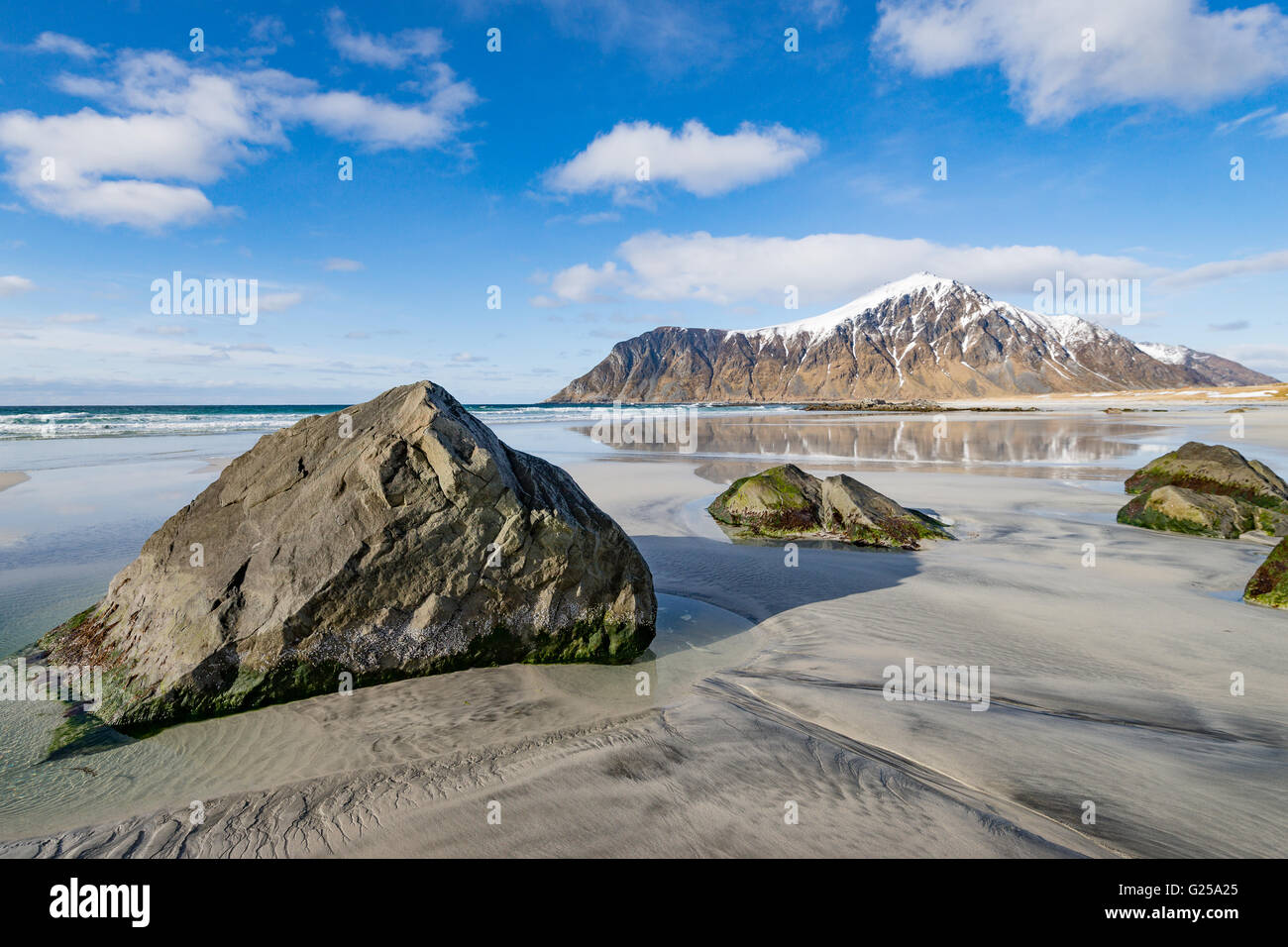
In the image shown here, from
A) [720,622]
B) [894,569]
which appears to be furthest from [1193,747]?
[894,569]

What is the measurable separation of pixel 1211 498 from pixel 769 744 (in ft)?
41.3

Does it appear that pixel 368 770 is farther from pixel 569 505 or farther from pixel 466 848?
pixel 569 505

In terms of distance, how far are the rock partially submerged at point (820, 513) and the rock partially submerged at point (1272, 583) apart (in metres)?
4.18

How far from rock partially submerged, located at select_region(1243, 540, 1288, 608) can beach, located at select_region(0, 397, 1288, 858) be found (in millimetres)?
281

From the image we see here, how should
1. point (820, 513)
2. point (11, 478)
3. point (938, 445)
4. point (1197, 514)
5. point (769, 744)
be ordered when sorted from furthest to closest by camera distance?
point (938, 445) → point (11, 478) → point (820, 513) → point (1197, 514) → point (769, 744)

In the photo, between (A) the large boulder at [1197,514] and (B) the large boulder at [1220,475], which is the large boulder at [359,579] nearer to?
(A) the large boulder at [1197,514]

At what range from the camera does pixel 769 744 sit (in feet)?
14.5

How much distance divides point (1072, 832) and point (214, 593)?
630cm

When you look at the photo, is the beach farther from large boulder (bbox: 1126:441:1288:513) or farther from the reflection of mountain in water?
the reflection of mountain in water

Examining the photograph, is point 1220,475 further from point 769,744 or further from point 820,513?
point 769,744

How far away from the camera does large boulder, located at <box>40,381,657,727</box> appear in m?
4.95

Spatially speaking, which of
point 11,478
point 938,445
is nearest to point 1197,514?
point 938,445
